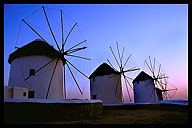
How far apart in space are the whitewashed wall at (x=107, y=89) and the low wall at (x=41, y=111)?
37.4 ft

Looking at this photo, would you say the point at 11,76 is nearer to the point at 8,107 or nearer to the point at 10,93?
the point at 10,93

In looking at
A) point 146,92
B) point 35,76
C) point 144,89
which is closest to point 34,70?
point 35,76

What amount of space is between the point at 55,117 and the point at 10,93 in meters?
4.40

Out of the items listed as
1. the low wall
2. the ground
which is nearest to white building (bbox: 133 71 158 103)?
the ground

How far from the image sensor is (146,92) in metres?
23.7

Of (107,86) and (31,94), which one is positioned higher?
(31,94)

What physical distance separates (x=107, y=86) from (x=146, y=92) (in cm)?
786

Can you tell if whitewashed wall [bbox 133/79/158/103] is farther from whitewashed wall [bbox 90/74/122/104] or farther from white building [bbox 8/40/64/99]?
white building [bbox 8/40/64/99]

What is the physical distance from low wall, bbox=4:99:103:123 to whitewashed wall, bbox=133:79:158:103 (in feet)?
57.7

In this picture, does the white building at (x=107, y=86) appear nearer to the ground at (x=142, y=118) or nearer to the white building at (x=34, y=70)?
the ground at (x=142, y=118)

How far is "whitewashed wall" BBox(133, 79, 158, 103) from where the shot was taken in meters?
23.5

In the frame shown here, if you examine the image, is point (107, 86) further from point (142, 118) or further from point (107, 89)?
point (142, 118)

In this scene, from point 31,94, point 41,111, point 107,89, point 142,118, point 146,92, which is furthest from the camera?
point 146,92

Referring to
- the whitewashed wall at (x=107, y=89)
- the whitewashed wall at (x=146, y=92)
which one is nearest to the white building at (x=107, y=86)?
the whitewashed wall at (x=107, y=89)
